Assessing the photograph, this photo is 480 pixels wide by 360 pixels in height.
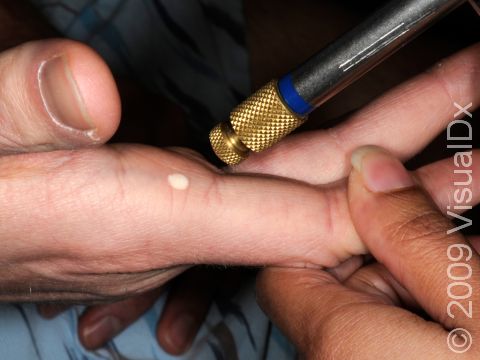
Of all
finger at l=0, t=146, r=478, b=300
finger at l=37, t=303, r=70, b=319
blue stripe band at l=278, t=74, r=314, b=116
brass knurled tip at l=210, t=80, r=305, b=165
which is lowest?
finger at l=37, t=303, r=70, b=319

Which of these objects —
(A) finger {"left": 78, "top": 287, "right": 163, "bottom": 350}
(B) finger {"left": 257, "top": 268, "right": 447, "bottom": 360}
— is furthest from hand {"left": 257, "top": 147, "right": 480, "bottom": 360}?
(A) finger {"left": 78, "top": 287, "right": 163, "bottom": 350}

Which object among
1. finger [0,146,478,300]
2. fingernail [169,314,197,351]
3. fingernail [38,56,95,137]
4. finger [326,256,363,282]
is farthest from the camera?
fingernail [169,314,197,351]

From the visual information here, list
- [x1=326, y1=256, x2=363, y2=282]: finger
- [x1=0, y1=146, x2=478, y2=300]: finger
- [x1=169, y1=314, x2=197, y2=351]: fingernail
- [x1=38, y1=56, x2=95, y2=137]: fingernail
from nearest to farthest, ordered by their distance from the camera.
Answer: [x1=38, y1=56, x2=95, y2=137]: fingernail < [x1=0, y1=146, x2=478, y2=300]: finger < [x1=326, y1=256, x2=363, y2=282]: finger < [x1=169, y1=314, x2=197, y2=351]: fingernail

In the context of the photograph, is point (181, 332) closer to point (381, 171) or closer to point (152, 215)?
point (152, 215)

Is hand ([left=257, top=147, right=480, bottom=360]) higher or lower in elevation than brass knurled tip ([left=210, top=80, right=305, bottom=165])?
lower

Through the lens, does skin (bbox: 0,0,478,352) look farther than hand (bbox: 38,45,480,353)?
No

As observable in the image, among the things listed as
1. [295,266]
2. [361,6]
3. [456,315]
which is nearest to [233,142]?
[295,266]

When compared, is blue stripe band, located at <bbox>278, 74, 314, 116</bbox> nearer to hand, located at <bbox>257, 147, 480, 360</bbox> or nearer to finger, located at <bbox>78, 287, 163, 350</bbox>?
hand, located at <bbox>257, 147, 480, 360</bbox>
